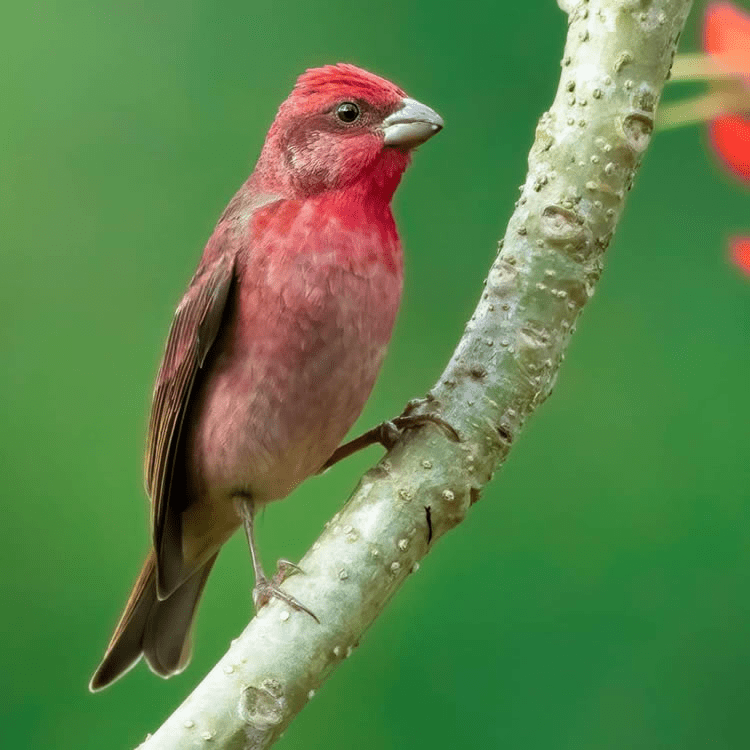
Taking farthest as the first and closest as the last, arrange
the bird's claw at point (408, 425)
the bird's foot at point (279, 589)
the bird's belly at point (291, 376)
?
the bird's belly at point (291, 376)
the bird's claw at point (408, 425)
the bird's foot at point (279, 589)

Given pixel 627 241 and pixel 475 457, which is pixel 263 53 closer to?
pixel 627 241

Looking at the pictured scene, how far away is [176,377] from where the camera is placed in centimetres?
147

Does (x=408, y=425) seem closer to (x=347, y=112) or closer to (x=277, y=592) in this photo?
(x=277, y=592)

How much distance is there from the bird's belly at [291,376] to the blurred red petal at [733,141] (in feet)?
2.30

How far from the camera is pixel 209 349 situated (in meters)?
1.43

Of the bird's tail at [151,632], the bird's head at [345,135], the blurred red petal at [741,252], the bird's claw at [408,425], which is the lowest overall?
the bird's tail at [151,632]

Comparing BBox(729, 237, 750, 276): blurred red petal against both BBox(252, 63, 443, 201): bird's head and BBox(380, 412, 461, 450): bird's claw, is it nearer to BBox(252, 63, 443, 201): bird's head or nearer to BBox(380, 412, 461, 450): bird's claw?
BBox(380, 412, 461, 450): bird's claw

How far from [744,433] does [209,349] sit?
90 centimetres

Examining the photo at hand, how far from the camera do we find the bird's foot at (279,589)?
1068 mm

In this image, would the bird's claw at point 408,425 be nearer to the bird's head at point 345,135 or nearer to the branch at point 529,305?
the branch at point 529,305

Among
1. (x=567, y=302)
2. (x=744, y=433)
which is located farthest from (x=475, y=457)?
(x=744, y=433)

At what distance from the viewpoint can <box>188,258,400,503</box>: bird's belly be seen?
53.2 inches

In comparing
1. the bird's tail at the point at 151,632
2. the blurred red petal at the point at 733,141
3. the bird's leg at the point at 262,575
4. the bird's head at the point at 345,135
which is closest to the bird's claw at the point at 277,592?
the bird's leg at the point at 262,575

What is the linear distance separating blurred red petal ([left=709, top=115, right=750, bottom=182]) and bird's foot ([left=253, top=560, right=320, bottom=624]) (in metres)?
0.55
